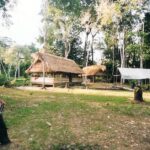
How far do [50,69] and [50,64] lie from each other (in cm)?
74

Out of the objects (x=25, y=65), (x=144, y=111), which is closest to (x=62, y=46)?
(x=25, y=65)

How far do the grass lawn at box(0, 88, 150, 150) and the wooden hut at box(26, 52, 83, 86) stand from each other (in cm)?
2256

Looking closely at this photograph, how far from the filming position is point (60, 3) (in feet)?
52.9

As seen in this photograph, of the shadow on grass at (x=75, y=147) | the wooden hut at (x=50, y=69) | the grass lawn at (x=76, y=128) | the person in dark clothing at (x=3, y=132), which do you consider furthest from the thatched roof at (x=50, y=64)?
the person in dark clothing at (x=3, y=132)

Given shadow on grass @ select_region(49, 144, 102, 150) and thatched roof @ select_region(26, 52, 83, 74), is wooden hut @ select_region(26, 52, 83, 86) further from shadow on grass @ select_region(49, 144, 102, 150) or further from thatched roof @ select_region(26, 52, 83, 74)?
shadow on grass @ select_region(49, 144, 102, 150)

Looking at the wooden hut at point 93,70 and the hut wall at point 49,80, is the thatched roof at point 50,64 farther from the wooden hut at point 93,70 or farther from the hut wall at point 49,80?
the wooden hut at point 93,70

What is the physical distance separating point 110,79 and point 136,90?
41240 mm

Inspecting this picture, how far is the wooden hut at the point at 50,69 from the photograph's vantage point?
127 ft

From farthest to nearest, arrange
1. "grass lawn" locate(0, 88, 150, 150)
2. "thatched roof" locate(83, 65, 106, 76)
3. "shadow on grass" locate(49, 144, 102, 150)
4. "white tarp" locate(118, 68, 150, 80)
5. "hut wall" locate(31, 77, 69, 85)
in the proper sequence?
"thatched roof" locate(83, 65, 106, 76)
"hut wall" locate(31, 77, 69, 85)
"white tarp" locate(118, 68, 150, 80)
"grass lawn" locate(0, 88, 150, 150)
"shadow on grass" locate(49, 144, 102, 150)

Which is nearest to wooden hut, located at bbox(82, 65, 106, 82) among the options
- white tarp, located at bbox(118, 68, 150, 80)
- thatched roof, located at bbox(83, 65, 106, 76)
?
thatched roof, located at bbox(83, 65, 106, 76)

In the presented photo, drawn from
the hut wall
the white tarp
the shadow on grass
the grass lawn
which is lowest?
the shadow on grass

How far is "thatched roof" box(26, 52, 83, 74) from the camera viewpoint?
38.6 metres

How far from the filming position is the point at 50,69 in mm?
38156

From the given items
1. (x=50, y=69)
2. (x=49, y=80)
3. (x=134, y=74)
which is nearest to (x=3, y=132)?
(x=50, y=69)
